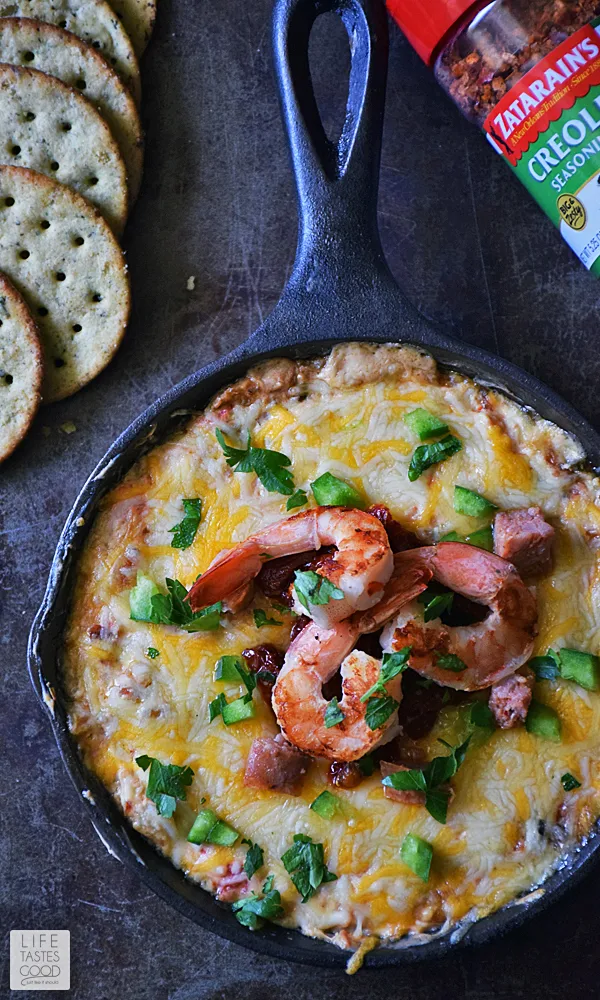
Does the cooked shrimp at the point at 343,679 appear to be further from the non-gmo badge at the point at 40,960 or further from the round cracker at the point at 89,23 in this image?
the round cracker at the point at 89,23

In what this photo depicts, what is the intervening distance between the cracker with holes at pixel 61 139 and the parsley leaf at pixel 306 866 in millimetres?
2145

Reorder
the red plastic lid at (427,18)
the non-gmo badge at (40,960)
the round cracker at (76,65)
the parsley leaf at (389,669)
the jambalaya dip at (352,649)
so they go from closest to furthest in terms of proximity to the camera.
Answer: the parsley leaf at (389,669) < the jambalaya dip at (352,649) < the red plastic lid at (427,18) < the non-gmo badge at (40,960) < the round cracker at (76,65)

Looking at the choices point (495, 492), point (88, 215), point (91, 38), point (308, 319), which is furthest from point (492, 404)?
point (91, 38)

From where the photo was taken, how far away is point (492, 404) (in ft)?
8.98

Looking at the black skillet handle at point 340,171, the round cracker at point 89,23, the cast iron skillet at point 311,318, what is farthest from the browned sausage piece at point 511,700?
the round cracker at point 89,23

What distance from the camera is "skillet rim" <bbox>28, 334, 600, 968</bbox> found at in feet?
8.20

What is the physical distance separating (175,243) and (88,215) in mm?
324

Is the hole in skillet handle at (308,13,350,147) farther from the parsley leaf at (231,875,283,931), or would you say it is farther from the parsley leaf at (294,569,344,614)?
the parsley leaf at (231,875,283,931)

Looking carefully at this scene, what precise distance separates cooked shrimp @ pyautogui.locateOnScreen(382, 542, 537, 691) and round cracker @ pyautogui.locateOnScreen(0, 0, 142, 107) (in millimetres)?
2076

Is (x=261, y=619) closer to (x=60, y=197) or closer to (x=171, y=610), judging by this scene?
(x=171, y=610)

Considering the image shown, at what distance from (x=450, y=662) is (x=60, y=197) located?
6.72ft

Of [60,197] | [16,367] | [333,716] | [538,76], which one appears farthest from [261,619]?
[538,76]

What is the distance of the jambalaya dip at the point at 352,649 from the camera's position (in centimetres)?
245

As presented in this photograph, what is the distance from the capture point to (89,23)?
3182 millimetres
